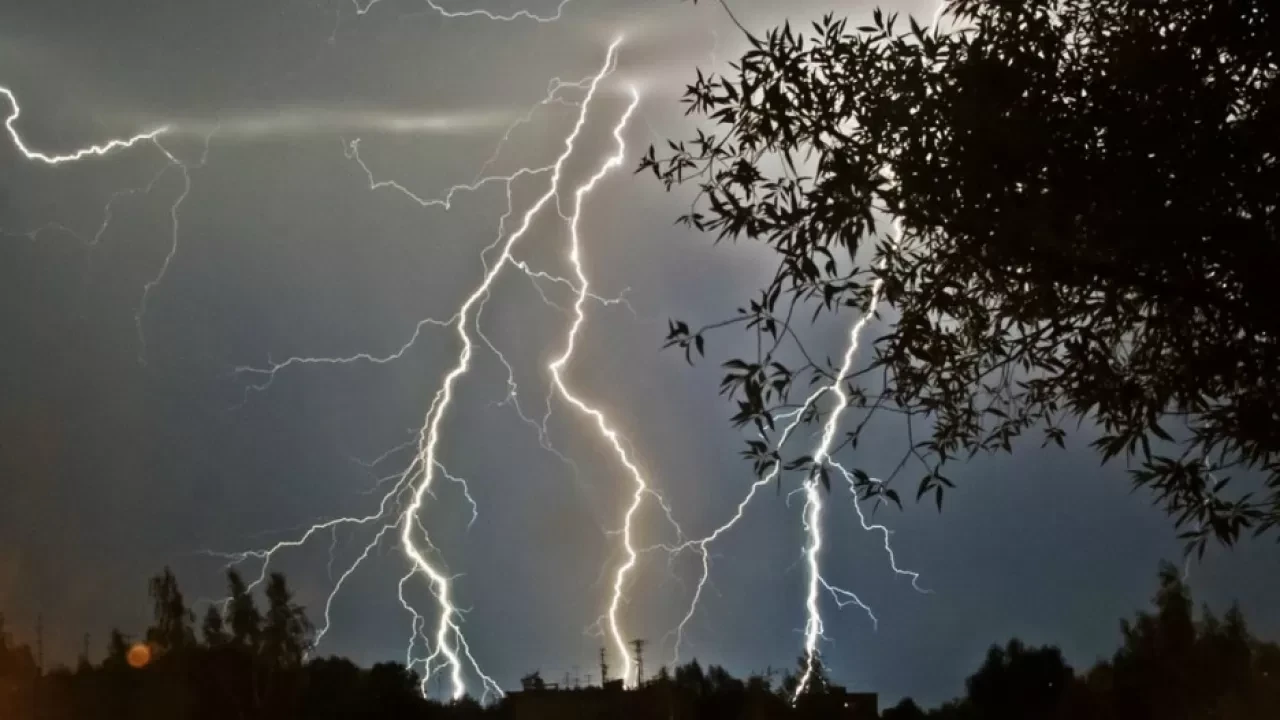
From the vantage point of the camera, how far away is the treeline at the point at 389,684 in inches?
1634

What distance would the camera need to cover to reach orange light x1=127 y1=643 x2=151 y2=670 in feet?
147

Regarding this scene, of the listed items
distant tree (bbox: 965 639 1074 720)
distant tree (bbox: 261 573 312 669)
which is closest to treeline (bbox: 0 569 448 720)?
distant tree (bbox: 261 573 312 669)

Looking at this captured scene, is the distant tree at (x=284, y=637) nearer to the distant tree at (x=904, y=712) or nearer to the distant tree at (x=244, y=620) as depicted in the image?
the distant tree at (x=244, y=620)

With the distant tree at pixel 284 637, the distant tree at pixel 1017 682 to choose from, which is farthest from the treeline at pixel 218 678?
the distant tree at pixel 1017 682

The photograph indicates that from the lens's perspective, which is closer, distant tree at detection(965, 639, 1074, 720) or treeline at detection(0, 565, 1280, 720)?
treeline at detection(0, 565, 1280, 720)

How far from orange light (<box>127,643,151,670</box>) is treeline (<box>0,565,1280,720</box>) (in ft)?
0.15

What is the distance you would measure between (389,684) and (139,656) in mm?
7774

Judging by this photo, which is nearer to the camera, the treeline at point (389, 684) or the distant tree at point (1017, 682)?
the treeline at point (389, 684)

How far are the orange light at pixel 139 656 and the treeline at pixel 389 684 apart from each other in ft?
0.15

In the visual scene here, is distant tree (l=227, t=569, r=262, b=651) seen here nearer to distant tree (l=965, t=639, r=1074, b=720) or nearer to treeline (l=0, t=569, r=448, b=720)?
treeline (l=0, t=569, r=448, b=720)

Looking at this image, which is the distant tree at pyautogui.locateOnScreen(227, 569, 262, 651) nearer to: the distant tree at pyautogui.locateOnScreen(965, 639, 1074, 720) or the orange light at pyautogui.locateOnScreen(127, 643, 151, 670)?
the orange light at pyautogui.locateOnScreen(127, 643, 151, 670)

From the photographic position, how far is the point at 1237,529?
5.93 m

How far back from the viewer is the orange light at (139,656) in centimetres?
4481

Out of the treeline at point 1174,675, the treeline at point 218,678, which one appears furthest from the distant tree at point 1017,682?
the treeline at point 218,678
